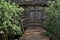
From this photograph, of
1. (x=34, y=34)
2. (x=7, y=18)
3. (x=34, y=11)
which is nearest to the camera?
(x=7, y=18)

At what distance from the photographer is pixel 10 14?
28.9 feet

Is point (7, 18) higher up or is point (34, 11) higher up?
point (7, 18)

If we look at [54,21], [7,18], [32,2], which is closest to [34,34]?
[54,21]

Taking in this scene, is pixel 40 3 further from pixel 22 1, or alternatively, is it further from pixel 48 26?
pixel 48 26

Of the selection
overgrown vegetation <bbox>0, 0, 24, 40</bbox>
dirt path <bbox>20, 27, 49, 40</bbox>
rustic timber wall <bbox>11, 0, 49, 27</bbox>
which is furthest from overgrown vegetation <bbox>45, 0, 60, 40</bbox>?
rustic timber wall <bbox>11, 0, 49, 27</bbox>

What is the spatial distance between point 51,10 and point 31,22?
15.0 ft

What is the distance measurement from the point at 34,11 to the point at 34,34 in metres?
2.65

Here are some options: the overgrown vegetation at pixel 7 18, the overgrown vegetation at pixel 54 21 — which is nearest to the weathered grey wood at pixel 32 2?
the overgrown vegetation at pixel 54 21

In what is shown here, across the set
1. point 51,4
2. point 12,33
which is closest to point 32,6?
point 51,4

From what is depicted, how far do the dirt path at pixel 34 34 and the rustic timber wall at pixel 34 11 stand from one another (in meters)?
0.83

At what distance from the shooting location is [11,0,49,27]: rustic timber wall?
14141mm

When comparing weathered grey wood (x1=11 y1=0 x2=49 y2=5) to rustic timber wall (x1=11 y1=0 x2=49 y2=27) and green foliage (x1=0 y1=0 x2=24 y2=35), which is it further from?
green foliage (x1=0 y1=0 x2=24 y2=35)

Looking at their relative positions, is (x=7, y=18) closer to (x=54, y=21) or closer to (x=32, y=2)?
(x=54, y=21)

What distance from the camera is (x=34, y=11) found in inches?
560
